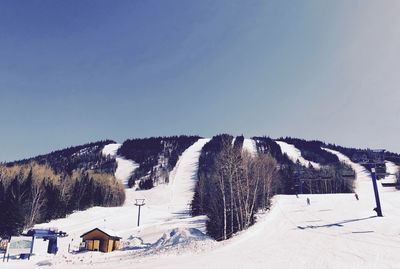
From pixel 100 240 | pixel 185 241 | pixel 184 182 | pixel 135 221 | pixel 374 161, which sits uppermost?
pixel 184 182

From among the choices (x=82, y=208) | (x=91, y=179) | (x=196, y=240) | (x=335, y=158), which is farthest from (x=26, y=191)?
(x=335, y=158)

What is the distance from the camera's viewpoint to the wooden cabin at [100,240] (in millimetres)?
41406

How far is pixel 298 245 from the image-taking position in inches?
782

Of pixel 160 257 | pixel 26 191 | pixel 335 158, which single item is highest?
pixel 335 158

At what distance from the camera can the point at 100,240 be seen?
1654 inches

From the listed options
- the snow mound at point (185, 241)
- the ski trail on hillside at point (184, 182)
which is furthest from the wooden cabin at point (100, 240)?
the ski trail on hillside at point (184, 182)

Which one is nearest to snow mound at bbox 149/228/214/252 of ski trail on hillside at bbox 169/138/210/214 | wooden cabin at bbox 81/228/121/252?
wooden cabin at bbox 81/228/121/252


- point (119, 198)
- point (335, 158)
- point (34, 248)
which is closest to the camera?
point (34, 248)

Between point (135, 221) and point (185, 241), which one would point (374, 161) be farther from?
point (135, 221)

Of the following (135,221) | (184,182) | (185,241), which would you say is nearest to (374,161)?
(185,241)

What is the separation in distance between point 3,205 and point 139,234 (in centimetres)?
2687

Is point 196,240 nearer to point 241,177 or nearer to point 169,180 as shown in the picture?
point 241,177

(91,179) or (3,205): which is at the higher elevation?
(91,179)

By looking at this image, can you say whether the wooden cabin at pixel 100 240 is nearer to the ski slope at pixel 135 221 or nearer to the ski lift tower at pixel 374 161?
the ski slope at pixel 135 221
